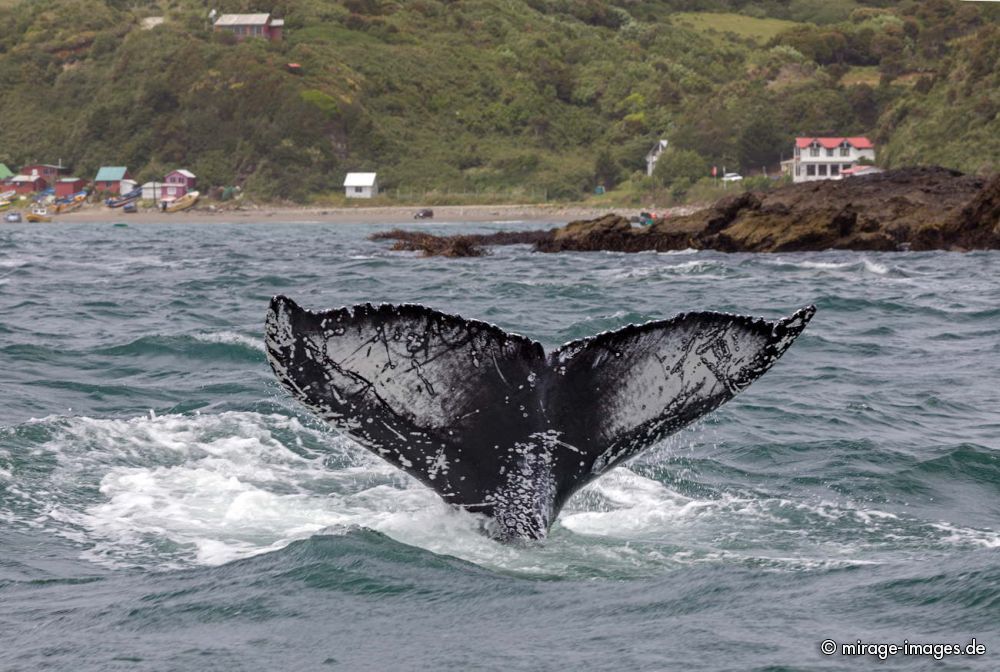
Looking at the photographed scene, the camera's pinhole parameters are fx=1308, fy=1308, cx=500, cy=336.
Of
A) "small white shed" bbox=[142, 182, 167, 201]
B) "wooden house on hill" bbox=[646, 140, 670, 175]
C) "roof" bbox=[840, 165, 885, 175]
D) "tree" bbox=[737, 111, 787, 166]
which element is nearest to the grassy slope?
"wooden house on hill" bbox=[646, 140, 670, 175]

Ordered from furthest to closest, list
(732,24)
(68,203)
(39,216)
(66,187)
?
(732,24) < (66,187) < (68,203) < (39,216)

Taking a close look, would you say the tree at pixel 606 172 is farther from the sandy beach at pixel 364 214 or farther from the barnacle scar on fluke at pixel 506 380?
the barnacle scar on fluke at pixel 506 380

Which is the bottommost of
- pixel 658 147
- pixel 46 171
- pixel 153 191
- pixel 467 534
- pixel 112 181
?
pixel 467 534

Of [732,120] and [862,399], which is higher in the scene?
[732,120]

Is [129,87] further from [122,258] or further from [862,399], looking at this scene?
[862,399]

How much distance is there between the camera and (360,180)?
9488 cm

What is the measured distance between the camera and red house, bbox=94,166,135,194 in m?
99.0

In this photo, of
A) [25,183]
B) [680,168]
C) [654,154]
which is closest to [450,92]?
[654,154]

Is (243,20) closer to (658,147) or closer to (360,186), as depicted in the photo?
(360,186)

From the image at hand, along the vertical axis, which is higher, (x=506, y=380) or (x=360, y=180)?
(x=360, y=180)

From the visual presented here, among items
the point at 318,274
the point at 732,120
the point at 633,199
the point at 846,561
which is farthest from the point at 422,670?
the point at 732,120

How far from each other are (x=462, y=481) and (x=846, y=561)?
6.99ft

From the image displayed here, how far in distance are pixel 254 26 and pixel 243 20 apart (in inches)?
67.2

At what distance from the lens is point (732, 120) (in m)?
95.8
